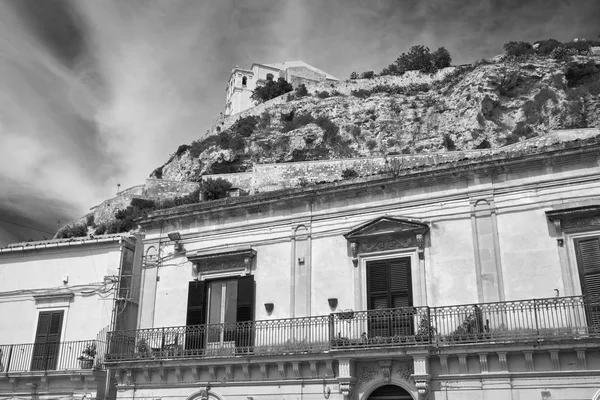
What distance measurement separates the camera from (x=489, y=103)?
61.7m

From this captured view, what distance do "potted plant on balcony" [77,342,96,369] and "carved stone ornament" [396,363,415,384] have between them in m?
10.1

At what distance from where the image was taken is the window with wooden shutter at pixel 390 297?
15219mm

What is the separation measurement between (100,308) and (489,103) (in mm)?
50483

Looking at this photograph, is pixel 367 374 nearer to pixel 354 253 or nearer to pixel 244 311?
pixel 354 253

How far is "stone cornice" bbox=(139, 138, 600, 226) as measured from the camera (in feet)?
48.9

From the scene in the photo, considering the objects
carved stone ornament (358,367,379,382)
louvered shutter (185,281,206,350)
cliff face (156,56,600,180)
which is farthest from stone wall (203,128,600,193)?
carved stone ornament (358,367,379,382)

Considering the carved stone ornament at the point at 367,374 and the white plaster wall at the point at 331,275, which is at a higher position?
the white plaster wall at the point at 331,275

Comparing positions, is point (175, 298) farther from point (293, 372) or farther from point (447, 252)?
point (447, 252)

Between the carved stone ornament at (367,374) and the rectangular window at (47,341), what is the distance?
1064 centimetres

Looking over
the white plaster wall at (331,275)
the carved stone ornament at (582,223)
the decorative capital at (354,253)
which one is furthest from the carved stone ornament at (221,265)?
the carved stone ornament at (582,223)

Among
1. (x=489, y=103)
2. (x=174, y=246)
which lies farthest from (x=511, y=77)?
(x=174, y=246)

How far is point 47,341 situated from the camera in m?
20.6

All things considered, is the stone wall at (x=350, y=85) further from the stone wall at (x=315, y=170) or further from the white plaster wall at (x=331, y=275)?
the white plaster wall at (x=331, y=275)

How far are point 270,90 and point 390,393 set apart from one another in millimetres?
77518
